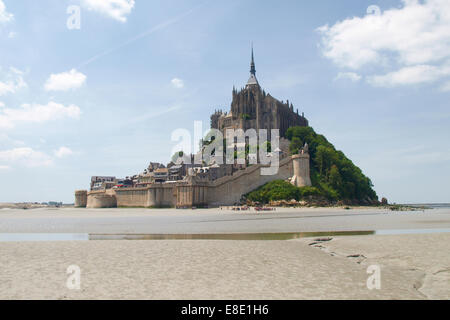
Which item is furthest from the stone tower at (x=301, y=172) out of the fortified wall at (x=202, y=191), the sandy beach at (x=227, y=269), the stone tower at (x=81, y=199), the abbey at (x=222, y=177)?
the stone tower at (x=81, y=199)

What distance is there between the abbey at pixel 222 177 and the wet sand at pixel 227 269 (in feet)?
161

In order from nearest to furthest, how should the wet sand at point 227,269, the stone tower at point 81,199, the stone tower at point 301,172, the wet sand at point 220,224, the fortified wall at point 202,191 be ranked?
the wet sand at point 227,269 < the wet sand at point 220,224 < the fortified wall at point 202,191 < the stone tower at point 301,172 < the stone tower at point 81,199

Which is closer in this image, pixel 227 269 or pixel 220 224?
pixel 227 269

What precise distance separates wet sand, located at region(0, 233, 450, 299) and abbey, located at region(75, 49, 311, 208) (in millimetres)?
48943

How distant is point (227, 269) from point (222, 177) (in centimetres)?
5878

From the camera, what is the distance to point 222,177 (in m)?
71.1

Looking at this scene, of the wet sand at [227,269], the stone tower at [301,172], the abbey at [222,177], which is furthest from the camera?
the stone tower at [301,172]

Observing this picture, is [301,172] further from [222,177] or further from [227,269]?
[227,269]

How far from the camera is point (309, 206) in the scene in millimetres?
66125

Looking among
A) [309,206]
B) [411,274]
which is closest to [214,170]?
[309,206]

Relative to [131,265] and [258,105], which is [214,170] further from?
[131,265]

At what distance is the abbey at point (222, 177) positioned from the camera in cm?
6831

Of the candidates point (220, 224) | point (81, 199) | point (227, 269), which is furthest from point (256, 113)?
point (227, 269)

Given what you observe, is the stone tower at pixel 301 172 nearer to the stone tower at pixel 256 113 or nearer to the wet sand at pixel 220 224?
the stone tower at pixel 256 113
